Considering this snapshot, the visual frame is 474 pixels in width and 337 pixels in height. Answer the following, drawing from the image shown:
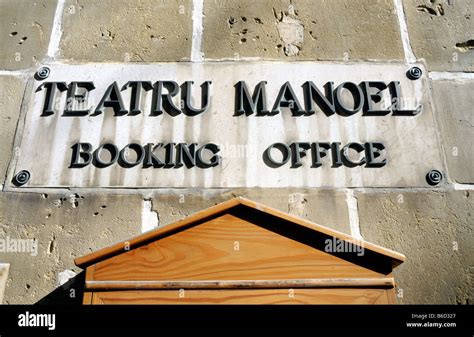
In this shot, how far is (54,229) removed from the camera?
11.1ft

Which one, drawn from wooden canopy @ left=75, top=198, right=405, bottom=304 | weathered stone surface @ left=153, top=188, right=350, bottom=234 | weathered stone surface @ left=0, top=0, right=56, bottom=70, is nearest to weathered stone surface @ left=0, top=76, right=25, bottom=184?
weathered stone surface @ left=0, top=0, right=56, bottom=70

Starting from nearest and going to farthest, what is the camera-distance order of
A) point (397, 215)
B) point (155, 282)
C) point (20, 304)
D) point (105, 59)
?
point (155, 282), point (20, 304), point (397, 215), point (105, 59)

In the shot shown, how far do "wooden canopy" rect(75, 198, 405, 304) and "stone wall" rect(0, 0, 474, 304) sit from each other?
1.88 ft

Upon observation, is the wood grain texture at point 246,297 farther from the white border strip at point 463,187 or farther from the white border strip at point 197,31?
the white border strip at point 197,31

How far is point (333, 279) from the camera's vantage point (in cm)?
267

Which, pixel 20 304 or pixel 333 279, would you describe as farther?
pixel 20 304

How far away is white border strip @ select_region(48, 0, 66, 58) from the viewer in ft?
13.1

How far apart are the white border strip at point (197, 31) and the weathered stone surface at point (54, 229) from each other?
1066mm

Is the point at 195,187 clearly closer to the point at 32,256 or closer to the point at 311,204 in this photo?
the point at 311,204

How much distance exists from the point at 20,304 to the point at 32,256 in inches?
10.8

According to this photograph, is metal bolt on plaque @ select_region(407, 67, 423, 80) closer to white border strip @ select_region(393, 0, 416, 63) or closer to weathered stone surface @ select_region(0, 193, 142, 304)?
white border strip @ select_region(393, 0, 416, 63)
